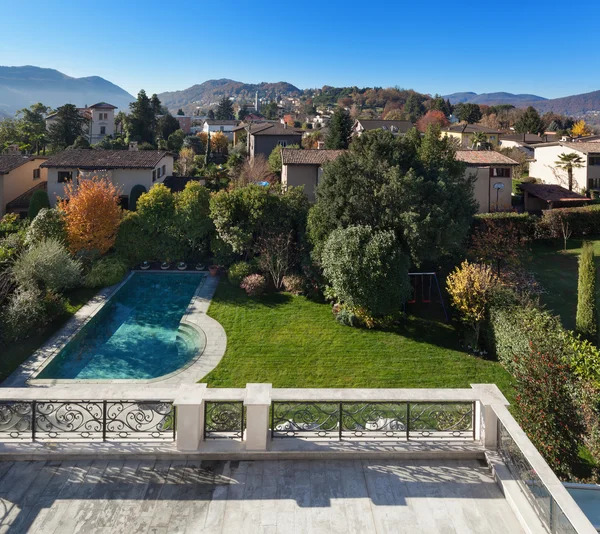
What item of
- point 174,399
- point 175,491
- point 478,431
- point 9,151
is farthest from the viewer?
point 9,151

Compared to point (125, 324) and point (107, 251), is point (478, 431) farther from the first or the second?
point (107, 251)

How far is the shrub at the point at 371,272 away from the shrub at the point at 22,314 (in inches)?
433

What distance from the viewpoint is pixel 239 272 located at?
22828mm

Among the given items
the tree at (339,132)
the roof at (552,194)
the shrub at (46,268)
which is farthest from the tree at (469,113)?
the shrub at (46,268)

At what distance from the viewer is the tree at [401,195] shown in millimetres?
19062

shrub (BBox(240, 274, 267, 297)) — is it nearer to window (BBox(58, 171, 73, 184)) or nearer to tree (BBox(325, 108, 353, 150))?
window (BBox(58, 171, 73, 184))

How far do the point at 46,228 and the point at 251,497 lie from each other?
68.3 feet

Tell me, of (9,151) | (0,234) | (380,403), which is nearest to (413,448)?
(380,403)

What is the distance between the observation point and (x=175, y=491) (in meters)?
6.11

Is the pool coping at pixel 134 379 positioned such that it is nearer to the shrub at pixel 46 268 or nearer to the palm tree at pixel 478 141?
the shrub at pixel 46 268

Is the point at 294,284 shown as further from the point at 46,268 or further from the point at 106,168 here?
the point at 106,168

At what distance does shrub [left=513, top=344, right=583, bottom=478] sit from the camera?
9.35m

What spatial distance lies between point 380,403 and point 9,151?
51306 millimetres

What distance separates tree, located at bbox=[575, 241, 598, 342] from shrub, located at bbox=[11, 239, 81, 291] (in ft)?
64.4
